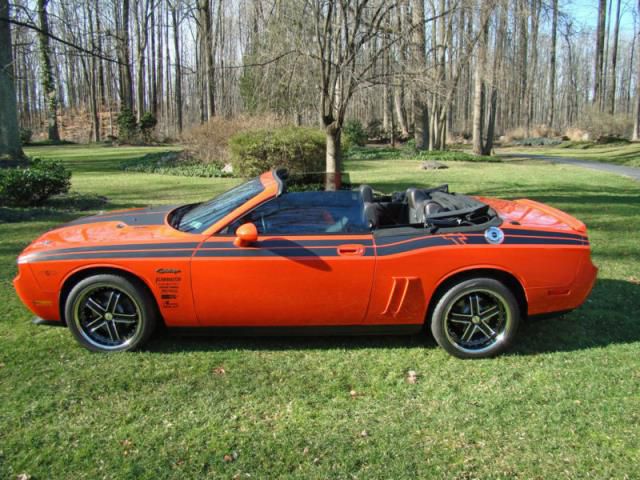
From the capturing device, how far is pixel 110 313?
402cm

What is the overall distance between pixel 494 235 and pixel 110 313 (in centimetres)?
296

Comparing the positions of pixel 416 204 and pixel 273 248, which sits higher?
pixel 416 204

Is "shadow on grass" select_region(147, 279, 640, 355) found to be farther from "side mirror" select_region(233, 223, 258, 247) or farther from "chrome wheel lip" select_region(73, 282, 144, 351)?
"side mirror" select_region(233, 223, 258, 247)

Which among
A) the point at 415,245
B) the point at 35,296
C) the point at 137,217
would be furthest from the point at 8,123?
the point at 415,245

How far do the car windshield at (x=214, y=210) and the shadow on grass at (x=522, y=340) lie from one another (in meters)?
0.85

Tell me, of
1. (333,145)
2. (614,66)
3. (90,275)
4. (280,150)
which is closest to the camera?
(90,275)

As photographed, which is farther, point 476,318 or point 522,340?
point 522,340

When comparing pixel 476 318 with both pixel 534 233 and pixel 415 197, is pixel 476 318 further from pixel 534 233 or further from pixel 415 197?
pixel 415 197

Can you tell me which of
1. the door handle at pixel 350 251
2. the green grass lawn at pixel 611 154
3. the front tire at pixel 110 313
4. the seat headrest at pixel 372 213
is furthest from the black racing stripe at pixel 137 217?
the green grass lawn at pixel 611 154

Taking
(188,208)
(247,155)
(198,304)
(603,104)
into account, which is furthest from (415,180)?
(603,104)

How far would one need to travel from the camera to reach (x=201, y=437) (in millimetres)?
3086

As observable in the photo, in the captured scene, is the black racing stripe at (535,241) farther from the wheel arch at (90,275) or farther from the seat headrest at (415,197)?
the wheel arch at (90,275)

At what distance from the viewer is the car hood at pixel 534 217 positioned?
13.9 feet

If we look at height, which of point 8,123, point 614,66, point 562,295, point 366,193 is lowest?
point 562,295
